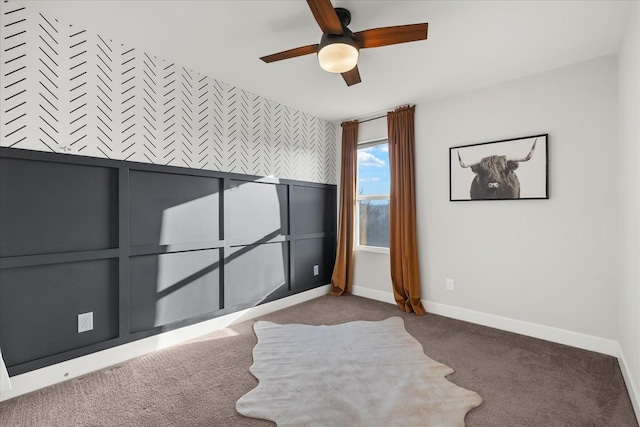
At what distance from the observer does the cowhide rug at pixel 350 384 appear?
1725 mm

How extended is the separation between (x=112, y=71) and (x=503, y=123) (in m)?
3.46

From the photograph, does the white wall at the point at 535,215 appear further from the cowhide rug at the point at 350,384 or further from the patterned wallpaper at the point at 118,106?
the patterned wallpaper at the point at 118,106

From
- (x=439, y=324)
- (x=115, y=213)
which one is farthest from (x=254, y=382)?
(x=439, y=324)

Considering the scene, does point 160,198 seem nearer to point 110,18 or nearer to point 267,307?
point 110,18

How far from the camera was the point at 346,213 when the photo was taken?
4152 millimetres

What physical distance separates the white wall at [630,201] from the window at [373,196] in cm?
217

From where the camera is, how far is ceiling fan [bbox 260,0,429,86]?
1.74 meters

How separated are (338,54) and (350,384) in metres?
2.14

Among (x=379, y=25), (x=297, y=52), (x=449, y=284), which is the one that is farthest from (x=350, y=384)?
(x=379, y=25)

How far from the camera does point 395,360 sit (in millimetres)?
2354

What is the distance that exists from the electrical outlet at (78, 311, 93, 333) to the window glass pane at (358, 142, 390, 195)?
3155mm

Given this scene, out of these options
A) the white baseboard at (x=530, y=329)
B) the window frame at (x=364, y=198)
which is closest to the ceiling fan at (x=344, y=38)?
the window frame at (x=364, y=198)

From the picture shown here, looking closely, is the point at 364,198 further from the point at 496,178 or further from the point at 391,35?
the point at 391,35

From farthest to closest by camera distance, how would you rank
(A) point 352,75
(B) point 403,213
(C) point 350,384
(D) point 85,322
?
(B) point 403,213 → (A) point 352,75 → (D) point 85,322 → (C) point 350,384
